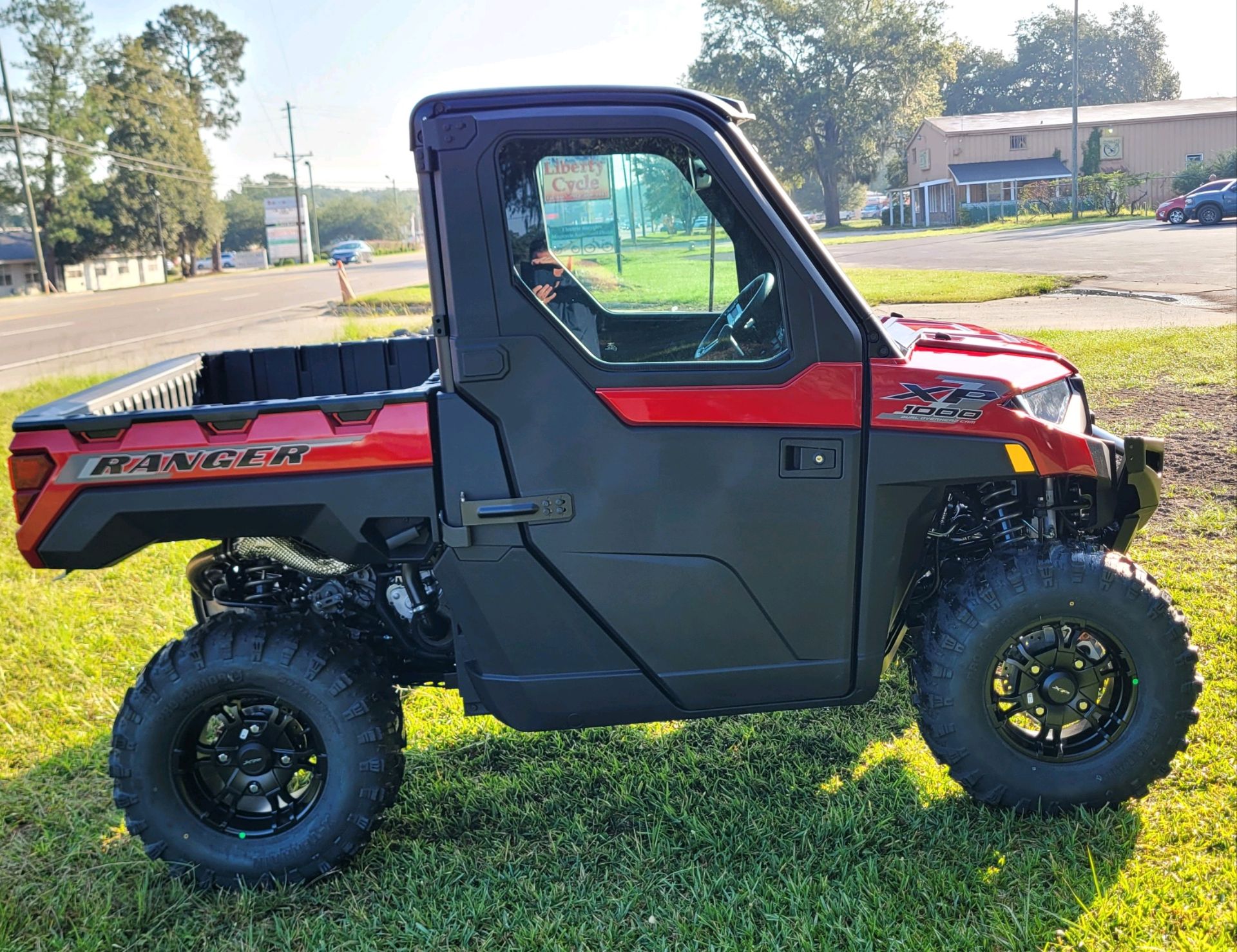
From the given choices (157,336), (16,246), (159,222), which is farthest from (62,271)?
(157,336)

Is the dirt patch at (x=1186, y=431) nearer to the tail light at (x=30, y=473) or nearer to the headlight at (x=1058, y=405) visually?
the headlight at (x=1058, y=405)

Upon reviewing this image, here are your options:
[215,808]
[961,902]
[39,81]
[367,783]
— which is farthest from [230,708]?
[39,81]

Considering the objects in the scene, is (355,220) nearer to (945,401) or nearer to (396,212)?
(396,212)

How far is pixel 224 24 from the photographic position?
77.2 meters

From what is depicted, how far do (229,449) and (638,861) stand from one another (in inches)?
68.8

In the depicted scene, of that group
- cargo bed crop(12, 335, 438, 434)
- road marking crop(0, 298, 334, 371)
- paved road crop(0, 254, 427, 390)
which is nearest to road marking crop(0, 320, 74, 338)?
paved road crop(0, 254, 427, 390)

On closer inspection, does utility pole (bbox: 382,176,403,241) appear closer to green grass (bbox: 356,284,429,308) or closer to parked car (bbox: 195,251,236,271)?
parked car (bbox: 195,251,236,271)

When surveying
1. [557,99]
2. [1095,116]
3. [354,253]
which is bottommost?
[354,253]

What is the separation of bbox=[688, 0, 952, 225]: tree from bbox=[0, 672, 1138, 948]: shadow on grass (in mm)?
56136

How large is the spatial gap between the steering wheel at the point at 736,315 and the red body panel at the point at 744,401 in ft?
0.44

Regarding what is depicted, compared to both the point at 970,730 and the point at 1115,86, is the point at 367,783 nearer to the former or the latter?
the point at 970,730

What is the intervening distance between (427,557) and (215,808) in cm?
105

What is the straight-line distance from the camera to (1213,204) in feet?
100

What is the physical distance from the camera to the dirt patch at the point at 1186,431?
6.17m
